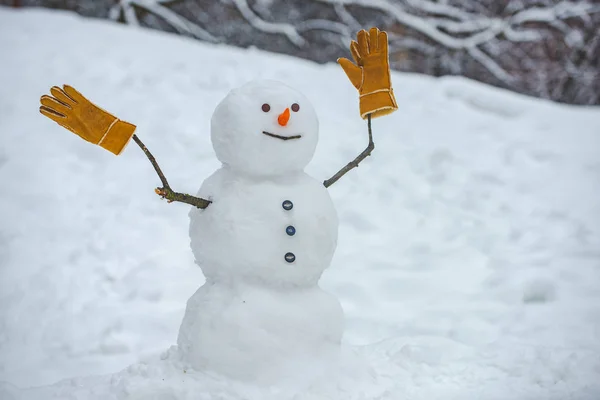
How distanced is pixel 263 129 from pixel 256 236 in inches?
13.0

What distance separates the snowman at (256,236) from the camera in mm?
1994

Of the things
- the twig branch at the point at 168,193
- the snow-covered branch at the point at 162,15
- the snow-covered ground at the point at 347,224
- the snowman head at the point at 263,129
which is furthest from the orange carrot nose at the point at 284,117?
the snow-covered branch at the point at 162,15

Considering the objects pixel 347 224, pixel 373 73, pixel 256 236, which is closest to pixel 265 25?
pixel 347 224

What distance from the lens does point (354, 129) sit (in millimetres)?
4805

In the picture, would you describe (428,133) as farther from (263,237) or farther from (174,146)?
(263,237)

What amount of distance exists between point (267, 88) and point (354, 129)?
111 inches

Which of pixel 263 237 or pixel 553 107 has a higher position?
pixel 553 107

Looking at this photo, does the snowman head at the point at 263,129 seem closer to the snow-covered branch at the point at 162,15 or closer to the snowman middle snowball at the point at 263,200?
the snowman middle snowball at the point at 263,200

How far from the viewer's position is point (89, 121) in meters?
1.92

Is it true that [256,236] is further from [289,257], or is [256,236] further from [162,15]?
[162,15]

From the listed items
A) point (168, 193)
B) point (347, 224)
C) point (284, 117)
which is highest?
point (284, 117)

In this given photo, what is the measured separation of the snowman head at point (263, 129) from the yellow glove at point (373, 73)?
0.27 metres

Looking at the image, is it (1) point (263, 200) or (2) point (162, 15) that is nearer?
(1) point (263, 200)

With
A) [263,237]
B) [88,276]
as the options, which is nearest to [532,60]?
[88,276]
